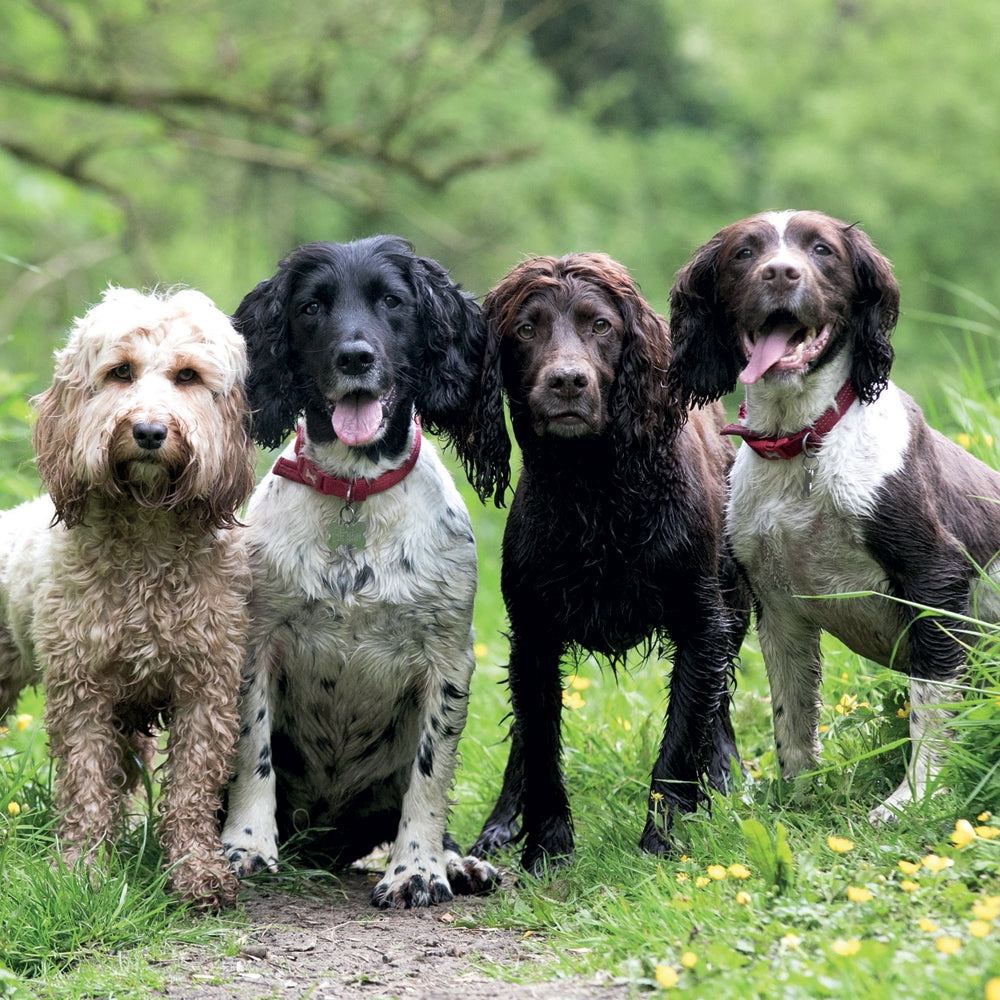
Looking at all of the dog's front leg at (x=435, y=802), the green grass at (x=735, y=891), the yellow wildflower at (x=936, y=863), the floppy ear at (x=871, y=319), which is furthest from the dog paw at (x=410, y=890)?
the floppy ear at (x=871, y=319)

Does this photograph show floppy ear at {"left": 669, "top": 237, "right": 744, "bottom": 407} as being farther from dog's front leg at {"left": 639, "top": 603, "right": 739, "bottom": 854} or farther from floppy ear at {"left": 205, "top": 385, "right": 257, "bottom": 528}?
floppy ear at {"left": 205, "top": 385, "right": 257, "bottom": 528}

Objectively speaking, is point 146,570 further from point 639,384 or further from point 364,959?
point 639,384

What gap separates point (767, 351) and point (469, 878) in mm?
1946

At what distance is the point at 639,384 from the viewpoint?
4324mm

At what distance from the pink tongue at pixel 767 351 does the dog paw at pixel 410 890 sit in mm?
1849

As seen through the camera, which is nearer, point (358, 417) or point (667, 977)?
point (667, 977)

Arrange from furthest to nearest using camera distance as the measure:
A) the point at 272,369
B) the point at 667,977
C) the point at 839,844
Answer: the point at 272,369 → the point at 839,844 → the point at 667,977

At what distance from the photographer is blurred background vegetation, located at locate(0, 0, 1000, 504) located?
10.2m

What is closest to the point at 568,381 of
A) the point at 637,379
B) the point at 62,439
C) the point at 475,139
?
the point at 637,379

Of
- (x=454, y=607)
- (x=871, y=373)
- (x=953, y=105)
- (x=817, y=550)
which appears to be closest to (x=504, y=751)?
(x=454, y=607)

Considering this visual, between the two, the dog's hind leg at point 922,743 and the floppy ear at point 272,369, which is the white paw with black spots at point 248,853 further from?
the dog's hind leg at point 922,743

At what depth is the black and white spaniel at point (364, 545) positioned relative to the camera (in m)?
4.29

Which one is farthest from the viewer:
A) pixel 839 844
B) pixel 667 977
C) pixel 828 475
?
pixel 828 475

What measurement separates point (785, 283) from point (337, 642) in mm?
1764
